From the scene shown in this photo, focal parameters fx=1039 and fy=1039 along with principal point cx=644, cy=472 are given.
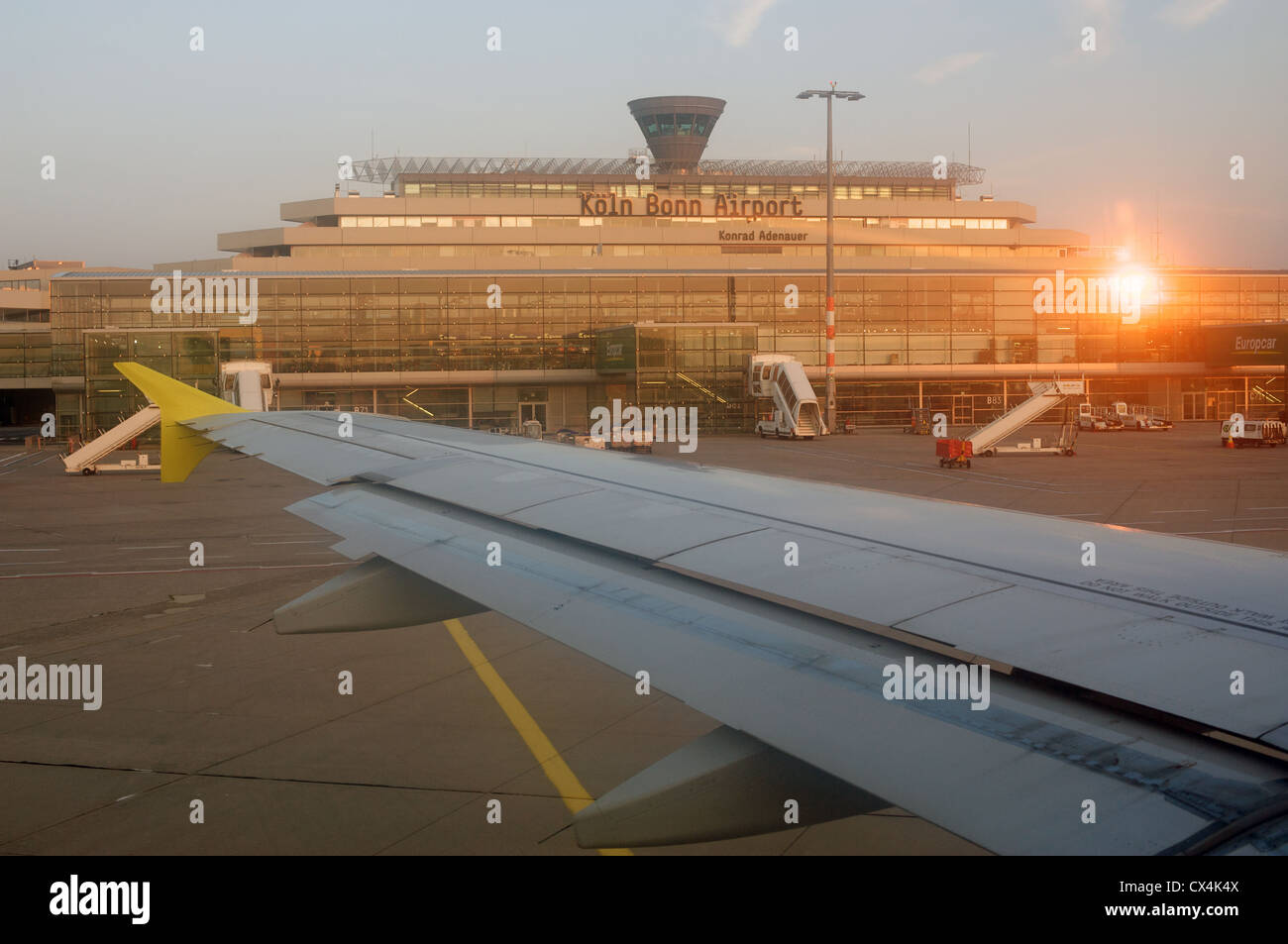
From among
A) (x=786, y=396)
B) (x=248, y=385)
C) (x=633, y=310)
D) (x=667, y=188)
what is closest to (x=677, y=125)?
(x=667, y=188)

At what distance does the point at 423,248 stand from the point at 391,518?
7914 cm

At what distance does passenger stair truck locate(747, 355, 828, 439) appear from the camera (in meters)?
58.1

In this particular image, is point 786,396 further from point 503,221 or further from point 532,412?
point 503,221

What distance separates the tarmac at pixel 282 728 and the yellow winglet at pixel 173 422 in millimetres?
2300

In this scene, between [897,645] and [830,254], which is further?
[830,254]

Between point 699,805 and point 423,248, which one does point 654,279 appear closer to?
point 423,248

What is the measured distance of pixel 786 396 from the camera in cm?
5997

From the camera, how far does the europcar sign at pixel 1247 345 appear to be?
2598 inches

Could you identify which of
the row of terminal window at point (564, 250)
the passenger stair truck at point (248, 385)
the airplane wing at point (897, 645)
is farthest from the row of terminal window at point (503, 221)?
the airplane wing at point (897, 645)

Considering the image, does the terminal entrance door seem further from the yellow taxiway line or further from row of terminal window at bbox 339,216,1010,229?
the yellow taxiway line

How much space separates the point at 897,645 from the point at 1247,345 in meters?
76.4

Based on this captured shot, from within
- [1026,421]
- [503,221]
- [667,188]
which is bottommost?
[1026,421]

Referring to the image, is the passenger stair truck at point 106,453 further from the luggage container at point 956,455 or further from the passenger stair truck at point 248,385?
the luggage container at point 956,455
